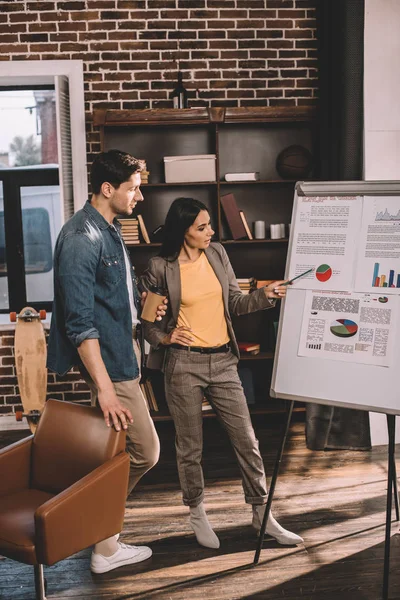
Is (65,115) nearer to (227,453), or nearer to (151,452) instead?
(227,453)

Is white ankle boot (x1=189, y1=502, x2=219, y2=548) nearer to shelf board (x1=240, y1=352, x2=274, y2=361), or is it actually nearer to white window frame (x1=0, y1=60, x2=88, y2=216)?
shelf board (x1=240, y1=352, x2=274, y2=361)

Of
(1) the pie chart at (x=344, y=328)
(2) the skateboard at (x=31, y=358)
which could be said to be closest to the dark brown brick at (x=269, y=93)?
(2) the skateboard at (x=31, y=358)

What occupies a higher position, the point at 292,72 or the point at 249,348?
the point at 292,72

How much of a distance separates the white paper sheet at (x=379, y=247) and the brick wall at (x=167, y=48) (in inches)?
108

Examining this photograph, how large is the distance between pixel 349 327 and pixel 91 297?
106 centimetres

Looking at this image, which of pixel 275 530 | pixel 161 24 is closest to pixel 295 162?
pixel 161 24

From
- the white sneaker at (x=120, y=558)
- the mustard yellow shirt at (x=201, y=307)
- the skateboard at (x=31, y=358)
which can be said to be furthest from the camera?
the skateboard at (x=31, y=358)

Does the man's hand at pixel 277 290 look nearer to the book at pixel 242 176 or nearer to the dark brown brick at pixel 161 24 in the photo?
the book at pixel 242 176

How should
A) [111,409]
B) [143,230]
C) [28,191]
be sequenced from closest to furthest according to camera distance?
[111,409] < [143,230] < [28,191]

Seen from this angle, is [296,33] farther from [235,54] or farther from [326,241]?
[326,241]

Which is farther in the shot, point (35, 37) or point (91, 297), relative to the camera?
point (35, 37)

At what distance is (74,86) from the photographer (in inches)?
201

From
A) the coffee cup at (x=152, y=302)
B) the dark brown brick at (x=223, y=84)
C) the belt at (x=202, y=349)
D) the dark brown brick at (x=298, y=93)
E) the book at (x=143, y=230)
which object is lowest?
the belt at (x=202, y=349)

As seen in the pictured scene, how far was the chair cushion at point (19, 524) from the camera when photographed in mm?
2301
